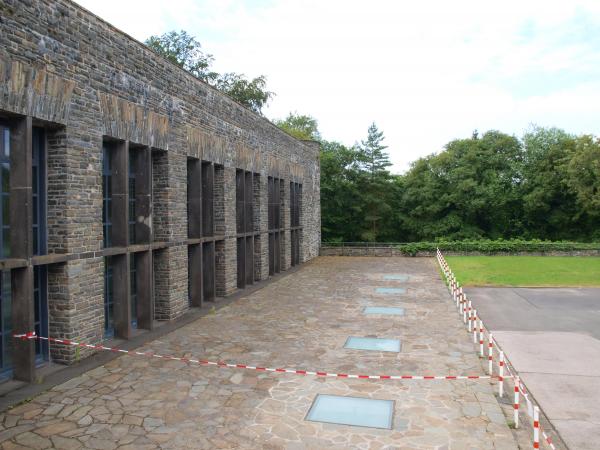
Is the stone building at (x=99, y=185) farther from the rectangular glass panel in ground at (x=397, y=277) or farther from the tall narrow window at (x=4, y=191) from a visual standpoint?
the rectangular glass panel in ground at (x=397, y=277)

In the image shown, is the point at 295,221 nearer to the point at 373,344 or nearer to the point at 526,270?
the point at 526,270

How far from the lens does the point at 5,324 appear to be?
8234 millimetres

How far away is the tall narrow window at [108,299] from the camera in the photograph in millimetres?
10828

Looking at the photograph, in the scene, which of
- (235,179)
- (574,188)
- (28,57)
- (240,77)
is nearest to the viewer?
(28,57)

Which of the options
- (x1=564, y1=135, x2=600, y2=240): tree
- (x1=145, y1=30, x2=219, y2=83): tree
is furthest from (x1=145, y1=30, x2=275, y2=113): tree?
(x1=564, y1=135, x2=600, y2=240): tree

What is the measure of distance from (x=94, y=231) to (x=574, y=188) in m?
39.7

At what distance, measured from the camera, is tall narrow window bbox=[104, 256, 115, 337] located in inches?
426

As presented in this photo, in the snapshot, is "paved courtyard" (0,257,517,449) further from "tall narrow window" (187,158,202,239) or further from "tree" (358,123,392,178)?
"tree" (358,123,392,178)

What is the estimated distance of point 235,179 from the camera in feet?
56.7

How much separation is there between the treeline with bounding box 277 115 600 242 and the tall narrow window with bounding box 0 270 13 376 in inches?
1464

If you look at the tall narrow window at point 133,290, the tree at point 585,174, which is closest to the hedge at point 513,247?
the tree at point 585,174

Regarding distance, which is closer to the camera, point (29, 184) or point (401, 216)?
point (29, 184)

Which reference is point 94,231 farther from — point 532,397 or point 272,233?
point 272,233

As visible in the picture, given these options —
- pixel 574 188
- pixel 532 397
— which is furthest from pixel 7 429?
pixel 574 188
